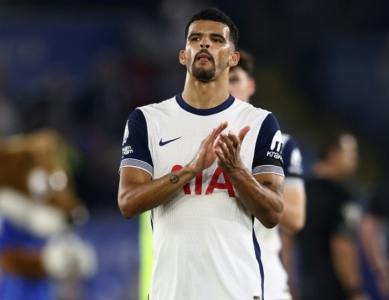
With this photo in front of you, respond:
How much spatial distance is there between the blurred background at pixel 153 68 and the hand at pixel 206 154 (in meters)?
7.29

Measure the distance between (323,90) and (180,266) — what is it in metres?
10.2

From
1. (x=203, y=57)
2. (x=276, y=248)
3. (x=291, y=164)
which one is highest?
(x=203, y=57)

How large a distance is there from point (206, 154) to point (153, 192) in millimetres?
271

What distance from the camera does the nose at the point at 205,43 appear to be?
12.8 feet

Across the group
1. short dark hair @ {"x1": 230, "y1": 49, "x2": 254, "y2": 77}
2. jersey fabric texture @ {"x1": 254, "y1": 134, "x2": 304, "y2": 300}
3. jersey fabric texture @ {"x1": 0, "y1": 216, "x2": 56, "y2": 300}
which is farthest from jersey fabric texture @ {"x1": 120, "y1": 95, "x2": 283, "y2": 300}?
jersey fabric texture @ {"x1": 0, "y1": 216, "x2": 56, "y2": 300}

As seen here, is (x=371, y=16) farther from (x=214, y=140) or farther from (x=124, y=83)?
(x=214, y=140)

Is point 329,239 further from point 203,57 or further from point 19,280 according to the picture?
point 203,57

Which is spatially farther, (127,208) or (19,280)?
(19,280)

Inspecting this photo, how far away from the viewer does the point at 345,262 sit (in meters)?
7.20

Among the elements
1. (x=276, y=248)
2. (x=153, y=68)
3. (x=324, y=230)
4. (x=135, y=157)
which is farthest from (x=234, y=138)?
(x=153, y=68)

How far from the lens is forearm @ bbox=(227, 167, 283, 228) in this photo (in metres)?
3.68

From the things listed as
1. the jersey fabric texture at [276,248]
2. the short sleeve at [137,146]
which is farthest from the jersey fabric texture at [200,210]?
A: the jersey fabric texture at [276,248]

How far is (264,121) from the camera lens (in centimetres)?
400

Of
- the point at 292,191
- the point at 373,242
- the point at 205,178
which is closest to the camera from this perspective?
the point at 205,178
